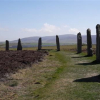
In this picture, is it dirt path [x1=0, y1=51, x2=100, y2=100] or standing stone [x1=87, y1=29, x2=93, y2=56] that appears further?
standing stone [x1=87, y1=29, x2=93, y2=56]

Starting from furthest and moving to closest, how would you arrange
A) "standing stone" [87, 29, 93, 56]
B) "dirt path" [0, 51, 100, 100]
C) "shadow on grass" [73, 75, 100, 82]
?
"standing stone" [87, 29, 93, 56]
"shadow on grass" [73, 75, 100, 82]
"dirt path" [0, 51, 100, 100]

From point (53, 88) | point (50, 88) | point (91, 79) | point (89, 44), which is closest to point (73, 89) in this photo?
point (53, 88)

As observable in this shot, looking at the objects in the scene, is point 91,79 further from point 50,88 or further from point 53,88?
point 50,88

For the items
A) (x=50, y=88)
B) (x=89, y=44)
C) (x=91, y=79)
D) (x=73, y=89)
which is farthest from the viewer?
(x=89, y=44)

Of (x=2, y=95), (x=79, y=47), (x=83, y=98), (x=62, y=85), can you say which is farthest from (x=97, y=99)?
(x=79, y=47)

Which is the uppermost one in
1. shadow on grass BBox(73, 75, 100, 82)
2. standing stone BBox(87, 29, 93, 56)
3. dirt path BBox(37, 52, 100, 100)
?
standing stone BBox(87, 29, 93, 56)

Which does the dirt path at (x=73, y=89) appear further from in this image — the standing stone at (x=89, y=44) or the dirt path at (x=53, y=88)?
the standing stone at (x=89, y=44)

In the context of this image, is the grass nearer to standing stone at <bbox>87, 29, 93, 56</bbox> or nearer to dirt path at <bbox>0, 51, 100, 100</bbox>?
dirt path at <bbox>0, 51, 100, 100</bbox>

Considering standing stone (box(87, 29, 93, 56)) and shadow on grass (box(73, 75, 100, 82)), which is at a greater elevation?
standing stone (box(87, 29, 93, 56))

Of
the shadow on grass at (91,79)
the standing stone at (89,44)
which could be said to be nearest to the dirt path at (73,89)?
the shadow on grass at (91,79)

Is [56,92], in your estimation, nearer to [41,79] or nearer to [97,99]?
[97,99]

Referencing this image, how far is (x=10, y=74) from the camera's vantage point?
16375mm

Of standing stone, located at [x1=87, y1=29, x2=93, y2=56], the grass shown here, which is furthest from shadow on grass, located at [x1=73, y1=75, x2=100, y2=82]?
standing stone, located at [x1=87, y1=29, x2=93, y2=56]

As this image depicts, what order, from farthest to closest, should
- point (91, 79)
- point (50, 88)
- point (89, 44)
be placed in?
point (89, 44) < point (91, 79) < point (50, 88)
